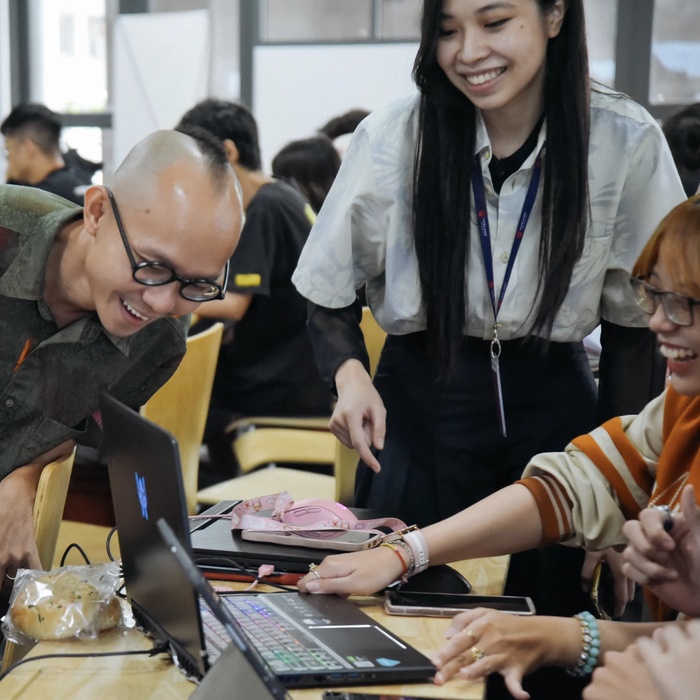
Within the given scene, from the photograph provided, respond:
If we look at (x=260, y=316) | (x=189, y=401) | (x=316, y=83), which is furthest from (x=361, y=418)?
(x=316, y=83)

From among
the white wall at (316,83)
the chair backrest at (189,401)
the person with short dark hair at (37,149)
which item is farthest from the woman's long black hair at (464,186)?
the white wall at (316,83)

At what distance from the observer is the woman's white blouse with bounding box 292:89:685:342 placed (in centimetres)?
159

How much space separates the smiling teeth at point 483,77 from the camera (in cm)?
152

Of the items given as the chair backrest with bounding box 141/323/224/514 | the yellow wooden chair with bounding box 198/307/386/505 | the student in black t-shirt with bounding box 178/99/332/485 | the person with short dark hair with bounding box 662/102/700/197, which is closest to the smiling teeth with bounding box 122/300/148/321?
the chair backrest with bounding box 141/323/224/514

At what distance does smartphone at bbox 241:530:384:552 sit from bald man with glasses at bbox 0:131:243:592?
330 mm

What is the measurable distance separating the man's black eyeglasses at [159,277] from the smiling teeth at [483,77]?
0.50 metres

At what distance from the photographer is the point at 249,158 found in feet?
11.1

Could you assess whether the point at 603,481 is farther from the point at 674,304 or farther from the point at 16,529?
the point at 16,529

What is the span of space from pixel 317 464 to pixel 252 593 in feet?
6.01

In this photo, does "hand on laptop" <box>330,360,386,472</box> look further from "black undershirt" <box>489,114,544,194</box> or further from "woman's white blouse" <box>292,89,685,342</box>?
"black undershirt" <box>489,114,544,194</box>

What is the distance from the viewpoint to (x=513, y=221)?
5.28ft

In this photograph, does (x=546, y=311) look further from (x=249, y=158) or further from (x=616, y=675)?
(x=249, y=158)

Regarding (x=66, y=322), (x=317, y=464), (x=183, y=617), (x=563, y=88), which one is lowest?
(x=317, y=464)

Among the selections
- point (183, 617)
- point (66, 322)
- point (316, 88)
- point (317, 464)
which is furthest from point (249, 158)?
point (183, 617)
